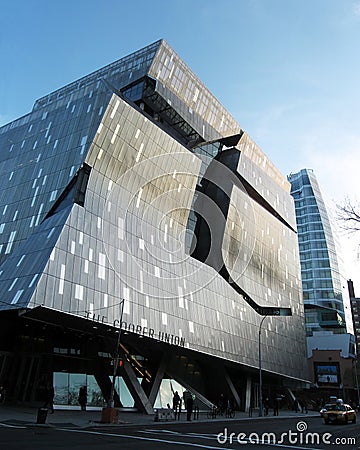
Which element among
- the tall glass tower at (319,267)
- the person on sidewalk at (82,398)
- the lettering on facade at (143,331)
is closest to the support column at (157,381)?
the lettering on facade at (143,331)

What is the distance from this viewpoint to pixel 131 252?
40.0m

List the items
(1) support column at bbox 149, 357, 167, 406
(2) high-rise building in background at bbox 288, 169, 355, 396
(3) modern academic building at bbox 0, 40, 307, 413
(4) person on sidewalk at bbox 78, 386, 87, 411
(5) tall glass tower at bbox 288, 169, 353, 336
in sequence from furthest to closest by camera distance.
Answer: (5) tall glass tower at bbox 288, 169, 353, 336
(2) high-rise building in background at bbox 288, 169, 355, 396
(1) support column at bbox 149, 357, 167, 406
(4) person on sidewalk at bbox 78, 386, 87, 411
(3) modern academic building at bbox 0, 40, 307, 413

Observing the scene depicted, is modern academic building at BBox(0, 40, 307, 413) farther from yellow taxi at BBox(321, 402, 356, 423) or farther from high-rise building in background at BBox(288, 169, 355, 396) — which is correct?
high-rise building in background at BBox(288, 169, 355, 396)

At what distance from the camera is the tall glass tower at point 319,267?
118m

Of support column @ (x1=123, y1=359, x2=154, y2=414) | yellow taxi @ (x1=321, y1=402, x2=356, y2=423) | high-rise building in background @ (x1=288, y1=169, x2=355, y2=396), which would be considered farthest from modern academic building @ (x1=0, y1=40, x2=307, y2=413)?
high-rise building in background @ (x1=288, y1=169, x2=355, y2=396)

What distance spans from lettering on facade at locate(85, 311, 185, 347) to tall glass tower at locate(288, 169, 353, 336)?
3403 inches

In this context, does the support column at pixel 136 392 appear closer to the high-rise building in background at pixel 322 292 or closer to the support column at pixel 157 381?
the support column at pixel 157 381

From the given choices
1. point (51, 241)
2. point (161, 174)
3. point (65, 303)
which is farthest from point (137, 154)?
point (65, 303)

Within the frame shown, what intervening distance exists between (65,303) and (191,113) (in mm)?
38480

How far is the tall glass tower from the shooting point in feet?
386

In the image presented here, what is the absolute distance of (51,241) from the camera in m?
33.1

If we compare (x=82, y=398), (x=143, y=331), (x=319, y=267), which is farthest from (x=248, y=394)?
(x=319, y=267)

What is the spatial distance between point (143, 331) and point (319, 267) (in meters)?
96.6

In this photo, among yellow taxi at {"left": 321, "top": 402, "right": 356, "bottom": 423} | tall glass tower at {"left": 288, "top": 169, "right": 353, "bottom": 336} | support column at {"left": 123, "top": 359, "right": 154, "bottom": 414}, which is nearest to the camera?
yellow taxi at {"left": 321, "top": 402, "right": 356, "bottom": 423}
